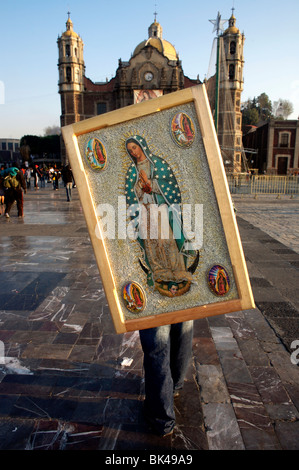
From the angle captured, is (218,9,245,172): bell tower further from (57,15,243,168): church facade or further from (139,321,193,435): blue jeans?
(139,321,193,435): blue jeans

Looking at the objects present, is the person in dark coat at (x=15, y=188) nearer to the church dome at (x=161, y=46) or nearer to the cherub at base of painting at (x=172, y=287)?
the cherub at base of painting at (x=172, y=287)

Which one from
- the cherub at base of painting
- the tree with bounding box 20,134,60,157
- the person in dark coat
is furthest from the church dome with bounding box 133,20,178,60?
the cherub at base of painting

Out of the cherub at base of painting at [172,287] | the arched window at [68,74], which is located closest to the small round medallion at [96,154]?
the cherub at base of painting at [172,287]

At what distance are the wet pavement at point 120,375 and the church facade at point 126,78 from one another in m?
45.6

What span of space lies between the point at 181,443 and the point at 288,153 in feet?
159

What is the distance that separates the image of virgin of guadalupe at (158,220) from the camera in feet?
6.02

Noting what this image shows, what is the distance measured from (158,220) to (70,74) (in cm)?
5631

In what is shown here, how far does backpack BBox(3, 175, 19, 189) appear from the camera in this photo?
998 cm

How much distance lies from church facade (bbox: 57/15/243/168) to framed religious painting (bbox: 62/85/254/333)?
155 ft

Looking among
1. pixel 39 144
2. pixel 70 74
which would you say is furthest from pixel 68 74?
pixel 39 144

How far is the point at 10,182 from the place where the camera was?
33.0 feet
